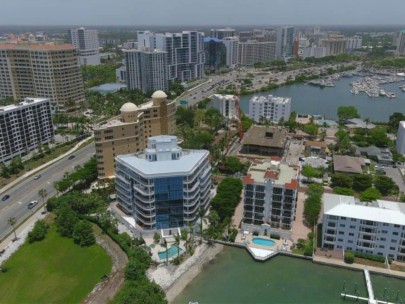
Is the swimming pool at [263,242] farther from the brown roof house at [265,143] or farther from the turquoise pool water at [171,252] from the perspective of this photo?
the brown roof house at [265,143]

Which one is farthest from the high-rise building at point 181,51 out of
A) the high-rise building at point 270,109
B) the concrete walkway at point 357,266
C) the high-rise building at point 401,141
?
the concrete walkway at point 357,266

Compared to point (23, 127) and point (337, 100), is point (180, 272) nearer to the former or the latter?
point (23, 127)

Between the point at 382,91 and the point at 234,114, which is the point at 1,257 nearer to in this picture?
the point at 234,114

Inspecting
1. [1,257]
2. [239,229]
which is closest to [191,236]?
[239,229]

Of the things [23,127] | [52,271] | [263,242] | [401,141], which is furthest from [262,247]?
[23,127]

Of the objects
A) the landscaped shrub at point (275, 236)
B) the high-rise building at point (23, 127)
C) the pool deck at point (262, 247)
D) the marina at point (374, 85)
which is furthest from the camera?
the marina at point (374, 85)
